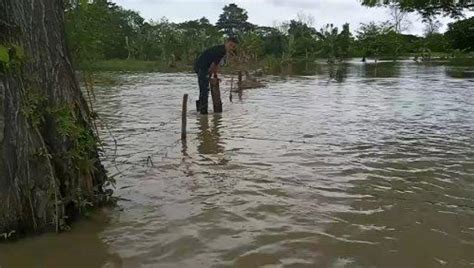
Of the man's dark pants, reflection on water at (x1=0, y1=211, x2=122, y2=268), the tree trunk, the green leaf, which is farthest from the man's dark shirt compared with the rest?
the green leaf

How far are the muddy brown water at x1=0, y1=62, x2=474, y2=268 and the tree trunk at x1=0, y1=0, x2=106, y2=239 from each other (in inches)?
10.9


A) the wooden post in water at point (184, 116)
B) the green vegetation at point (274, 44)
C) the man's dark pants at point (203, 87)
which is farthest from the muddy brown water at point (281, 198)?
the green vegetation at point (274, 44)

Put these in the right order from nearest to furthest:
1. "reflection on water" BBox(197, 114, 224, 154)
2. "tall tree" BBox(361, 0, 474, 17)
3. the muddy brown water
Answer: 1. the muddy brown water
2. "reflection on water" BBox(197, 114, 224, 154)
3. "tall tree" BBox(361, 0, 474, 17)

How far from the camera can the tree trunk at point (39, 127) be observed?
4.18m

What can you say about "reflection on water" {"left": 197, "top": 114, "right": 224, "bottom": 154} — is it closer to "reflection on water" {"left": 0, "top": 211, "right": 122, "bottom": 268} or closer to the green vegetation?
"reflection on water" {"left": 0, "top": 211, "right": 122, "bottom": 268}

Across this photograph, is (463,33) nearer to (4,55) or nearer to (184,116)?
(184,116)

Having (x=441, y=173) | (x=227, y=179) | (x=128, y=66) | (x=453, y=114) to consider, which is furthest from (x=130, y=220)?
(x=128, y=66)

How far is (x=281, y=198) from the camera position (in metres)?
5.48

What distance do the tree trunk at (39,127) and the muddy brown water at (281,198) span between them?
278 mm

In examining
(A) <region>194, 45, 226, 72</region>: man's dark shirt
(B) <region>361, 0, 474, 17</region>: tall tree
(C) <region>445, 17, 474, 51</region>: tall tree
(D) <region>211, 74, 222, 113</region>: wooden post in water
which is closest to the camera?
(A) <region>194, 45, 226, 72</region>: man's dark shirt

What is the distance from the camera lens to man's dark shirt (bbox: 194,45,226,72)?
1172cm

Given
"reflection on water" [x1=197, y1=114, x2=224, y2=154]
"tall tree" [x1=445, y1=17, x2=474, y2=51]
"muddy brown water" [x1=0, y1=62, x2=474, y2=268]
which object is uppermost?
"tall tree" [x1=445, y1=17, x2=474, y2=51]

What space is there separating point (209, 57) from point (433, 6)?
17.0 metres

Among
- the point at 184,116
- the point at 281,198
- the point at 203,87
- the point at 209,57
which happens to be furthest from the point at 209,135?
the point at 281,198
